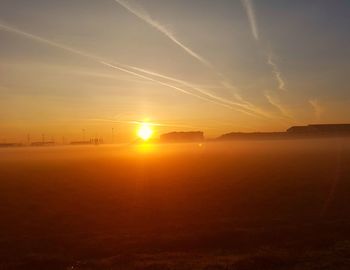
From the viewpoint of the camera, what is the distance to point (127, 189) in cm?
4091

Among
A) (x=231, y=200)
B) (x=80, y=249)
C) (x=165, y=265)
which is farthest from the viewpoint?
(x=231, y=200)

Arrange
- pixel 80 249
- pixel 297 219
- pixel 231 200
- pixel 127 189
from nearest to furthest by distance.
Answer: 1. pixel 80 249
2. pixel 297 219
3. pixel 231 200
4. pixel 127 189

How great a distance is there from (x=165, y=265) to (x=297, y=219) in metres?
10.8

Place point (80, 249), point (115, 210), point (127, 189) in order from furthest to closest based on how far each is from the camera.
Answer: point (127, 189)
point (115, 210)
point (80, 249)

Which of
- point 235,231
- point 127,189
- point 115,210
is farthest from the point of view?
point 127,189

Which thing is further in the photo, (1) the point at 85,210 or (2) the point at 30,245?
(1) the point at 85,210

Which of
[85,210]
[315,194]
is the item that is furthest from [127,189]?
[315,194]

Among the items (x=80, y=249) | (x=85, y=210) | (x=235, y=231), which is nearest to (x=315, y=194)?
(x=235, y=231)

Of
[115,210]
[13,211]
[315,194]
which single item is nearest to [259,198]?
[315,194]

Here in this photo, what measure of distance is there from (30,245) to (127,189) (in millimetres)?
19802

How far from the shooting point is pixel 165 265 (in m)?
17.3

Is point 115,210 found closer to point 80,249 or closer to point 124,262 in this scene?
point 80,249

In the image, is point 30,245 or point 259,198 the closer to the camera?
point 30,245

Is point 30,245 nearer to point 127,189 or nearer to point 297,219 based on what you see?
point 297,219
